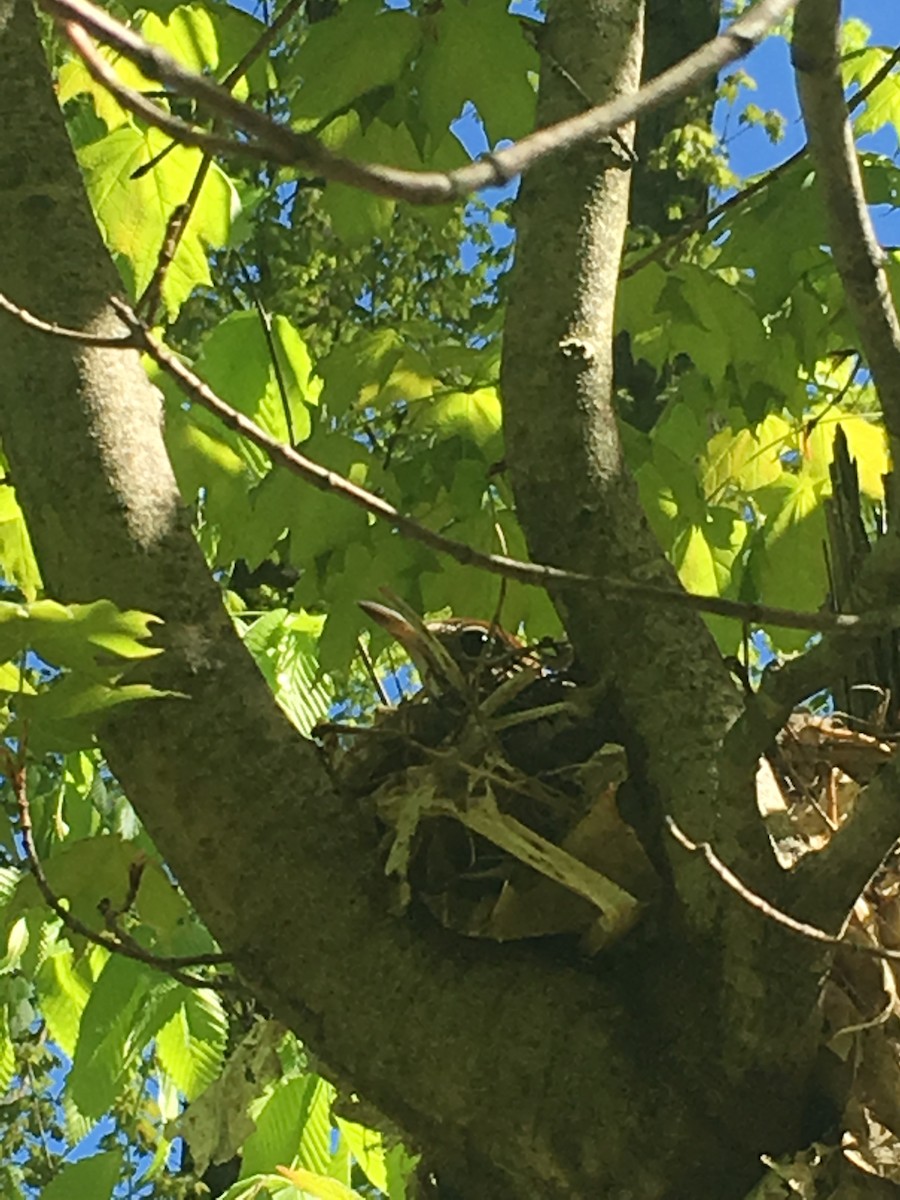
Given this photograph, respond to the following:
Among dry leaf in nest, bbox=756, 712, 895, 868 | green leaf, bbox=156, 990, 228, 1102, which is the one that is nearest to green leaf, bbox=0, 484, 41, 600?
green leaf, bbox=156, 990, 228, 1102

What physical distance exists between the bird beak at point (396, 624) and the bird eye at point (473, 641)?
0.07 m

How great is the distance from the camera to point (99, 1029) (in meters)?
1.59

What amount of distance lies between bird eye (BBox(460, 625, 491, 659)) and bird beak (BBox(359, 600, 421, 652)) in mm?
71

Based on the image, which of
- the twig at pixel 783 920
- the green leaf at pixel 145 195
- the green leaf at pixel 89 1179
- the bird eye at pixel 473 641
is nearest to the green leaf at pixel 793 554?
the bird eye at pixel 473 641

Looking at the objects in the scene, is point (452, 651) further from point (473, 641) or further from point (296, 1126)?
point (296, 1126)

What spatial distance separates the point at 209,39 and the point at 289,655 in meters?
0.83

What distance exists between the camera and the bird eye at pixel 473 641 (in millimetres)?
1264

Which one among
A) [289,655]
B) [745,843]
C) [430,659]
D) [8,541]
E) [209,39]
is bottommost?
[745,843]

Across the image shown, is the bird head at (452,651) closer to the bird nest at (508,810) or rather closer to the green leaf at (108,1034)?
the bird nest at (508,810)

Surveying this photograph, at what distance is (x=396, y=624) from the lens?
3.92 ft

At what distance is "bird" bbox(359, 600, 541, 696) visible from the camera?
44.9 inches

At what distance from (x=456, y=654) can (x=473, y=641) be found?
0.06m

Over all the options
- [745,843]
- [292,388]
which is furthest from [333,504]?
[745,843]

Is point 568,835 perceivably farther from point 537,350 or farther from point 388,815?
A: point 537,350
